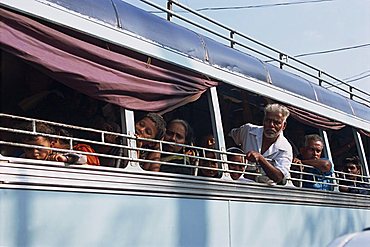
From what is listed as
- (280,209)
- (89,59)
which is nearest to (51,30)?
(89,59)

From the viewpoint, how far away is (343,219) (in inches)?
269

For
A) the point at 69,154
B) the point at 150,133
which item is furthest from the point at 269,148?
the point at 69,154

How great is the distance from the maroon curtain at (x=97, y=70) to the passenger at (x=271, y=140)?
3.01 feet

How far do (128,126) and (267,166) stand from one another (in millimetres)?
1504

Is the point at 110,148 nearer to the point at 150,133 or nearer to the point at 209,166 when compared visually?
the point at 150,133

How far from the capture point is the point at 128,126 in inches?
173

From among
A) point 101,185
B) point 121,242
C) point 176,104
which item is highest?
point 176,104

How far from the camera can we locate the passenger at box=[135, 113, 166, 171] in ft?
14.6

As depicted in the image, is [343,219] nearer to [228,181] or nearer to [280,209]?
[280,209]

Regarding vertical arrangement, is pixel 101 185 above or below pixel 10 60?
below

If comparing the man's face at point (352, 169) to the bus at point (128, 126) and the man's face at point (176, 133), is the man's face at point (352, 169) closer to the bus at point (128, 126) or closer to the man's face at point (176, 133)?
the bus at point (128, 126)

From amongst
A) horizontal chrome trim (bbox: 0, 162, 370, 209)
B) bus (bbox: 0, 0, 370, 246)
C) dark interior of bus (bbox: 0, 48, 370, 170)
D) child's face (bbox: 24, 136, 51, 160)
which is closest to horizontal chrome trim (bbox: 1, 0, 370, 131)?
bus (bbox: 0, 0, 370, 246)

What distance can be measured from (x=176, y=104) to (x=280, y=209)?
4.76 feet

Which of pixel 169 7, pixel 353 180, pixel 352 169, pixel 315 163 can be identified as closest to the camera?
pixel 169 7
